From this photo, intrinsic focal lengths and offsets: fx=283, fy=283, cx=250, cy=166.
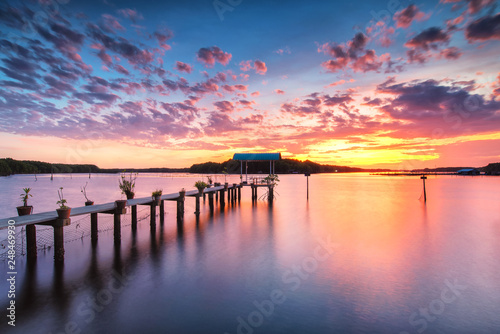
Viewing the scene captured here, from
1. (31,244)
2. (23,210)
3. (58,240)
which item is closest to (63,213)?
(58,240)

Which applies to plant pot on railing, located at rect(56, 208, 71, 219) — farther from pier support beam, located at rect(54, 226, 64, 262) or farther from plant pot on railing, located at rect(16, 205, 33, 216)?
plant pot on railing, located at rect(16, 205, 33, 216)

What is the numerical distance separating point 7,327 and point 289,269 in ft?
25.3

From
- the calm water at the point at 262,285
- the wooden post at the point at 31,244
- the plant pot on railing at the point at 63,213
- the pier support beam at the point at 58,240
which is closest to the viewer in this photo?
the calm water at the point at 262,285

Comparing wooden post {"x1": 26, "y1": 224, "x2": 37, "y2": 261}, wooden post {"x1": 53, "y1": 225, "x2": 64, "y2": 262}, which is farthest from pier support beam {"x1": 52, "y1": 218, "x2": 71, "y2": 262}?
wooden post {"x1": 26, "y1": 224, "x2": 37, "y2": 261}

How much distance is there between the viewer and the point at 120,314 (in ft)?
21.9

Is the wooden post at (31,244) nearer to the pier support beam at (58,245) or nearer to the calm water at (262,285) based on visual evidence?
the calm water at (262,285)

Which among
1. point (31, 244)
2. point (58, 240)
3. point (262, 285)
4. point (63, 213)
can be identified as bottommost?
point (262, 285)

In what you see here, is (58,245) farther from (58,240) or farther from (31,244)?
(31,244)

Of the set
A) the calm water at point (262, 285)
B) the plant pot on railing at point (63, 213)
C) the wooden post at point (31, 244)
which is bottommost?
the calm water at point (262, 285)

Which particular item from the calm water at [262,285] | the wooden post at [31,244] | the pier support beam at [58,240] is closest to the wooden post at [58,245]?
the pier support beam at [58,240]

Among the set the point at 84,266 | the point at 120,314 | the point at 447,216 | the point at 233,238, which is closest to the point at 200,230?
the point at 233,238

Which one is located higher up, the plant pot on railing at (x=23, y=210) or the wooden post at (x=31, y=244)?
the plant pot on railing at (x=23, y=210)

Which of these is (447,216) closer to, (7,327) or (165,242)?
(165,242)

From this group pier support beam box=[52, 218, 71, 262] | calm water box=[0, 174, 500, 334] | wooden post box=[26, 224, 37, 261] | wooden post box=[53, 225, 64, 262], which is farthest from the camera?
wooden post box=[26, 224, 37, 261]
